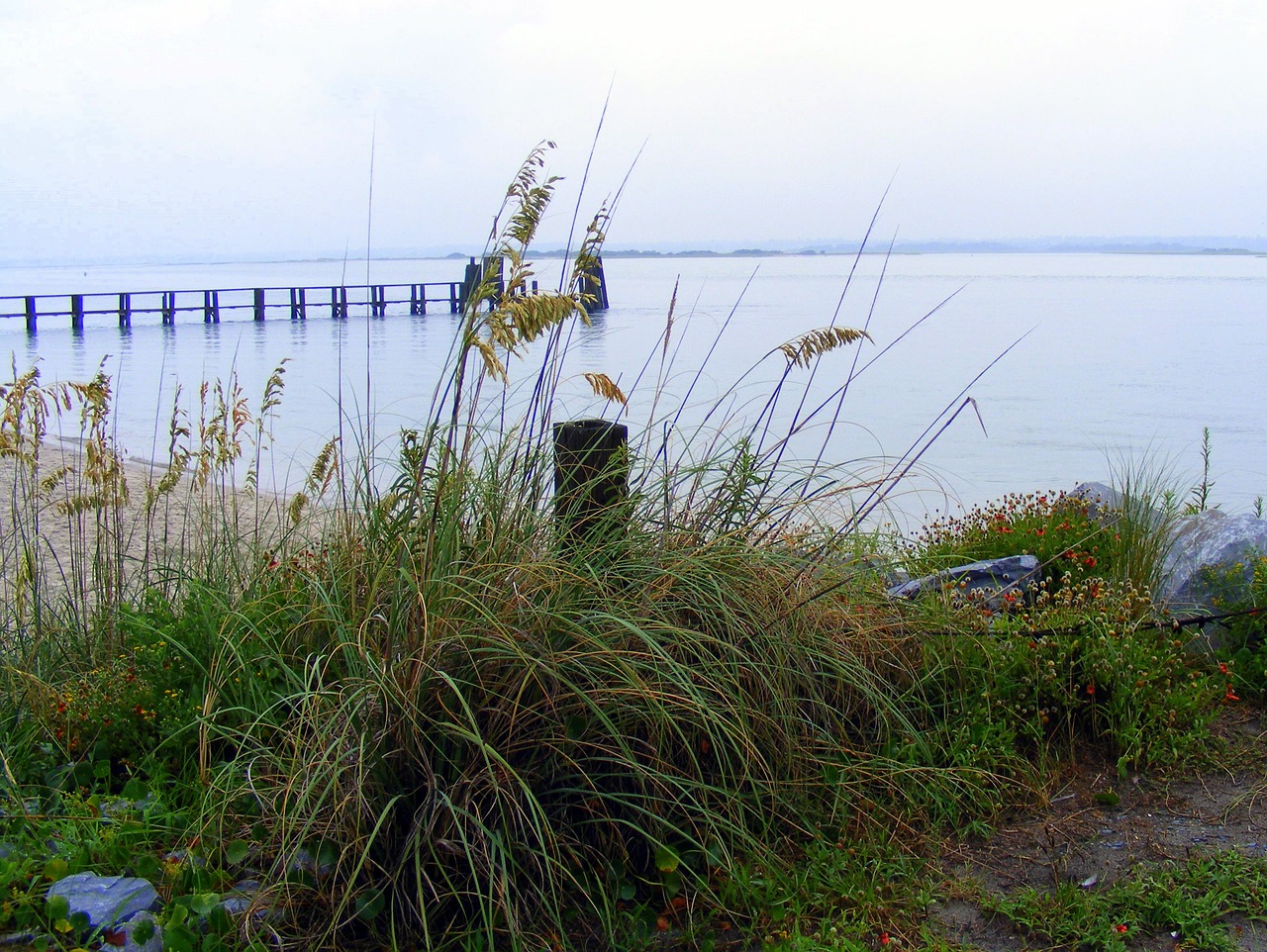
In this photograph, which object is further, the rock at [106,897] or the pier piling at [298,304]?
the pier piling at [298,304]

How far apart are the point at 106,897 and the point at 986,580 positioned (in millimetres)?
3019

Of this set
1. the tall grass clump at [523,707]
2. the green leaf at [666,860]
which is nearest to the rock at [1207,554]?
the tall grass clump at [523,707]

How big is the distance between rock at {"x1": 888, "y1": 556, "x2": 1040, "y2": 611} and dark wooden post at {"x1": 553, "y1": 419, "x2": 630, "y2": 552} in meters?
1.03

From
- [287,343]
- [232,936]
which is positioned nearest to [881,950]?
[232,936]

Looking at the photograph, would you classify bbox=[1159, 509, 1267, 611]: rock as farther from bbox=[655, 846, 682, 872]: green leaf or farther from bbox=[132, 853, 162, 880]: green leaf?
bbox=[132, 853, 162, 880]: green leaf

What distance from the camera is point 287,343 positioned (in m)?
31.1

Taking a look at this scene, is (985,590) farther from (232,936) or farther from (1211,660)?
(232,936)

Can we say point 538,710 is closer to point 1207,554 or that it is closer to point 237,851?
point 237,851

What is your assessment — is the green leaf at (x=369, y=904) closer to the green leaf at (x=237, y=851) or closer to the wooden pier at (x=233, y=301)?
the green leaf at (x=237, y=851)

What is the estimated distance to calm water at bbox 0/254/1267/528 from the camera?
10.6m

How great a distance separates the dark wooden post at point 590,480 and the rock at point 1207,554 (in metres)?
1.97

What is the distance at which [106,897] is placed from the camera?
225 centimetres

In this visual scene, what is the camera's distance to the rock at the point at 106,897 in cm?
221

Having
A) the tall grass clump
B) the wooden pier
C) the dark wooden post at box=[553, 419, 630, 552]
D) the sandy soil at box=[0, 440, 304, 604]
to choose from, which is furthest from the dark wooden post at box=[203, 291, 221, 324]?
the tall grass clump
